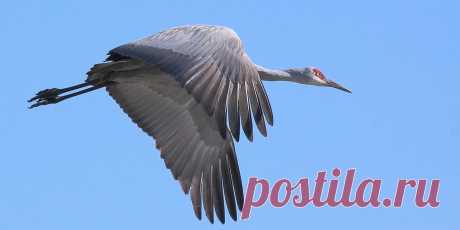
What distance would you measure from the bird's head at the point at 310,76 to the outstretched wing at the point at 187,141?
1.48m

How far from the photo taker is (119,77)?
15766 mm

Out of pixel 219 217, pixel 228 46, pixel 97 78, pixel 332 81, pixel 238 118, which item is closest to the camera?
pixel 238 118

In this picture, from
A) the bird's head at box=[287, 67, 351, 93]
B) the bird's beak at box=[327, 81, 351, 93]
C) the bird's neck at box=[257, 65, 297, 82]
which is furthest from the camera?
the bird's beak at box=[327, 81, 351, 93]

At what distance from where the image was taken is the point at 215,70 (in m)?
13.1

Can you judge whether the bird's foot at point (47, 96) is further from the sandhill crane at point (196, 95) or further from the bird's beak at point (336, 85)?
the bird's beak at point (336, 85)

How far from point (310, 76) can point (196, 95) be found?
14.7ft

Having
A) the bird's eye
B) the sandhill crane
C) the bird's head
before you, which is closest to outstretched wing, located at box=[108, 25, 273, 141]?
the sandhill crane

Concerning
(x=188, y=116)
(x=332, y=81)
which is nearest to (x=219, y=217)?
(x=188, y=116)

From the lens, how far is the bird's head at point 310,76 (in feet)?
55.0

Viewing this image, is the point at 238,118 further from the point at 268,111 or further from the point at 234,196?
the point at 234,196

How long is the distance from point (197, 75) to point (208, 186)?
8.57 feet

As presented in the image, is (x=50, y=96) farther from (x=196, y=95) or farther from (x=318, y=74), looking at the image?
(x=196, y=95)

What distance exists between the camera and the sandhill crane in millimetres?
12875

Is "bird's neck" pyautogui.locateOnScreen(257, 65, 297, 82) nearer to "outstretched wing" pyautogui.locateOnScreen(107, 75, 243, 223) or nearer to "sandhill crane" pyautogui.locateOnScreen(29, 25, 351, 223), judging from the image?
"sandhill crane" pyautogui.locateOnScreen(29, 25, 351, 223)
